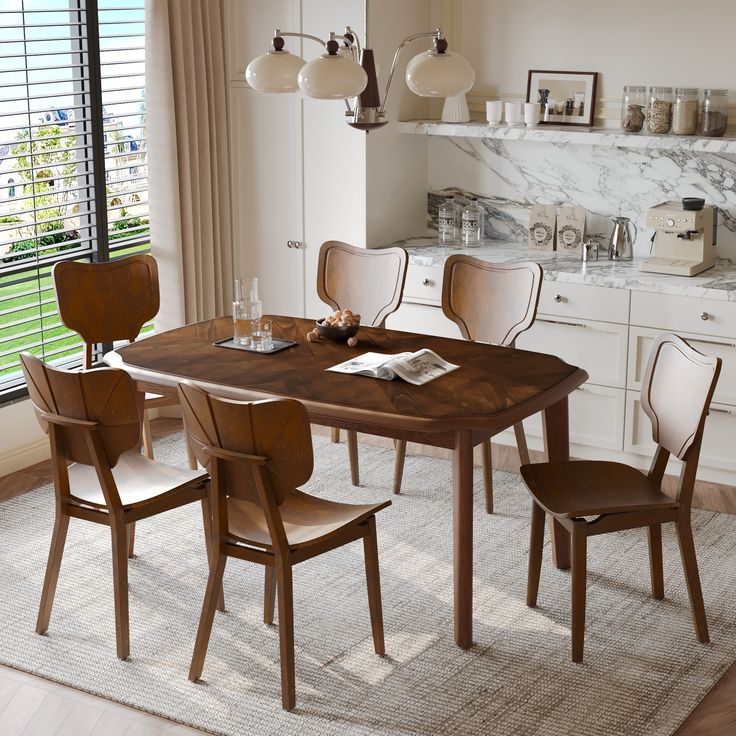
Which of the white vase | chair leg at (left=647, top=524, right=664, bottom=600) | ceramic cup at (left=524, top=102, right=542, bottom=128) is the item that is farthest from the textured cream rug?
the white vase

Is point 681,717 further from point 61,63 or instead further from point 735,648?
point 61,63

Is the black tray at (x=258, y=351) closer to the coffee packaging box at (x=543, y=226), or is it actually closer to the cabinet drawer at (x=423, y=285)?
the cabinet drawer at (x=423, y=285)

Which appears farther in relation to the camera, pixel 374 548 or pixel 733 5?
pixel 733 5

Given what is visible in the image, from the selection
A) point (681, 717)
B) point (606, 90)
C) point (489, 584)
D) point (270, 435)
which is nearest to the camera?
point (270, 435)

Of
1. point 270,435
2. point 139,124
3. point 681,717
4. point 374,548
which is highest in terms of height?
point 139,124

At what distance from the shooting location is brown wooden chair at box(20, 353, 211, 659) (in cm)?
327

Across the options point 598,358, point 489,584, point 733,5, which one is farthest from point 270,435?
point 733,5

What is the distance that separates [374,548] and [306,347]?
38.9 inches

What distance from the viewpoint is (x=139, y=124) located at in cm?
552

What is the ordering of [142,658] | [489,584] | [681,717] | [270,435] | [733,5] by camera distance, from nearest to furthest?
[270,435] → [681,717] → [142,658] → [489,584] → [733,5]

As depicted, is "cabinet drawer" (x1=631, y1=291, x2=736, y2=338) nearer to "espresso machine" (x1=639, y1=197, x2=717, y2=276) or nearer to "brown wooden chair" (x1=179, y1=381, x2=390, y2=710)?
"espresso machine" (x1=639, y1=197, x2=717, y2=276)

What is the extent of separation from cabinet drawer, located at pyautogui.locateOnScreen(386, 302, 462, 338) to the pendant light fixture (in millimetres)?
1742

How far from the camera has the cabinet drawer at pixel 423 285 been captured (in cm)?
528

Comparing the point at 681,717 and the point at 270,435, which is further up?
the point at 270,435
